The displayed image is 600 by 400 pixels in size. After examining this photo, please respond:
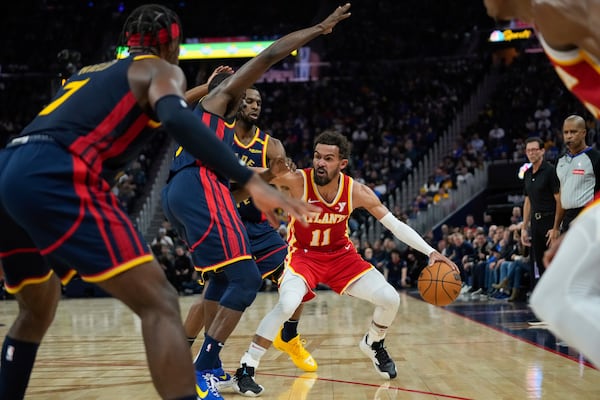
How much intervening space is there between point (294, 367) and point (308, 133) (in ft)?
71.2

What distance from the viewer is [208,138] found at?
283 cm

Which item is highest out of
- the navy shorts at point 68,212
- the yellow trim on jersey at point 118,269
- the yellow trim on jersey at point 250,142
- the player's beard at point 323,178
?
the yellow trim on jersey at point 250,142

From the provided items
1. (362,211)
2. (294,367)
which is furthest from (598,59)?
(362,211)

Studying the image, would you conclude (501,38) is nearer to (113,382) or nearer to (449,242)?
(449,242)

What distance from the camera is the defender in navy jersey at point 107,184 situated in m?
2.86

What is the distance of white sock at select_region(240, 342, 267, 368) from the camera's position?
5.30 meters

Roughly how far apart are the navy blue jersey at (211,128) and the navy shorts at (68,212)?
196 centimetres

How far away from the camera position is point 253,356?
539 cm

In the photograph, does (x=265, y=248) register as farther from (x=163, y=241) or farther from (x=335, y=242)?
(x=163, y=241)

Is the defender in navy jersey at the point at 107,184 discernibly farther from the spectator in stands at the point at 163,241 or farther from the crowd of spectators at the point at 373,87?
the crowd of spectators at the point at 373,87

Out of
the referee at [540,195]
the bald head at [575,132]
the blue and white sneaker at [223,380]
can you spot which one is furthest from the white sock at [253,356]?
the referee at [540,195]

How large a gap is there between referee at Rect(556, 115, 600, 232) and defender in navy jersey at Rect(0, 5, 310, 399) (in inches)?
222

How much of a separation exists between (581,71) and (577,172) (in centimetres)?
543

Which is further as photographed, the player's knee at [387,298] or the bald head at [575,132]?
the bald head at [575,132]
